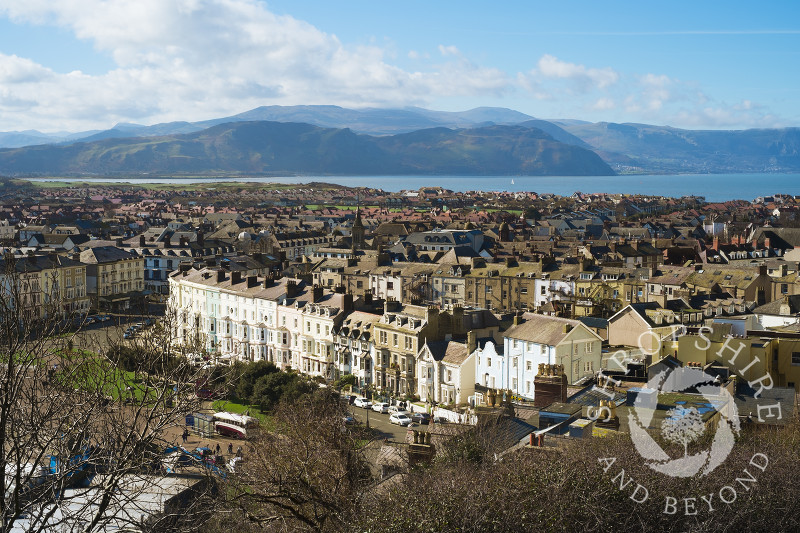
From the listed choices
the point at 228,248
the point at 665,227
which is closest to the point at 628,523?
the point at 228,248

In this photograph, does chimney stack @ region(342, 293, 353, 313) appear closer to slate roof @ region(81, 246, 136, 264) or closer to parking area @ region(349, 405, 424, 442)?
parking area @ region(349, 405, 424, 442)

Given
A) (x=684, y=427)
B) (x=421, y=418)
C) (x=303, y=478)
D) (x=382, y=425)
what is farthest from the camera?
(x=421, y=418)

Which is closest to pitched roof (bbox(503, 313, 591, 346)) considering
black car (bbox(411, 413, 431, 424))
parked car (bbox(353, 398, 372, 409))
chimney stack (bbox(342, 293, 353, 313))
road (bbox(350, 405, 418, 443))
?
black car (bbox(411, 413, 431, 424))

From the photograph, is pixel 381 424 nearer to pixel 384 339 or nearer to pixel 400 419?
pixel 400 419

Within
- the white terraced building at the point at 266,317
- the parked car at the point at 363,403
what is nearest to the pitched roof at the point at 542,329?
the parked car at the point at 363,403

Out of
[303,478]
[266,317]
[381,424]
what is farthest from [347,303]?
[303,478]

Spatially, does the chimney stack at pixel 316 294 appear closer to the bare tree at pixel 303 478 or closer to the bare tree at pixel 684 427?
the bare tree at pixel 303 478

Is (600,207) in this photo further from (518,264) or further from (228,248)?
(518,264)
